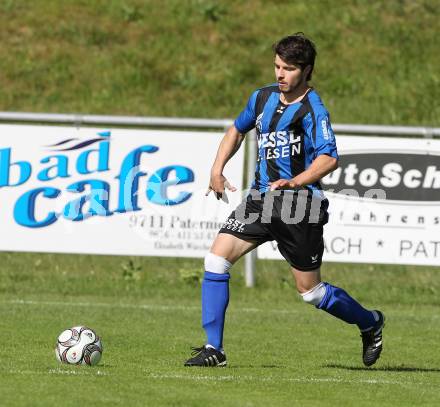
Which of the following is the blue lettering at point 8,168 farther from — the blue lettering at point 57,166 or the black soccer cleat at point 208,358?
the black soccer cleat at point 208,358

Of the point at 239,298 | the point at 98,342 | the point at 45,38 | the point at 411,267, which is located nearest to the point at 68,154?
the point at 239,298

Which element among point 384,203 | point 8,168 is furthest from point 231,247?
point 8,168

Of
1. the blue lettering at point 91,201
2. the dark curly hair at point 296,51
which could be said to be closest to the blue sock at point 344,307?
the dark curly hair at point 296,51

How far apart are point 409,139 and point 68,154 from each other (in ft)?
12.2

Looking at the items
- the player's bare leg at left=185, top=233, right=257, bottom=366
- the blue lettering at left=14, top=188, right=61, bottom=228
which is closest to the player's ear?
the player's bare leg at left=185, top=233, right=257, bottom=366

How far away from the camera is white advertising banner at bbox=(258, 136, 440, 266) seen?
13.0 metres

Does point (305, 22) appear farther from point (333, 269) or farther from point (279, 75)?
point (279, 75)

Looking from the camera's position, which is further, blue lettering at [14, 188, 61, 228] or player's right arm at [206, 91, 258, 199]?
blue lettering at [14, 188, 61, 228]

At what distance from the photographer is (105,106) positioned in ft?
59.6

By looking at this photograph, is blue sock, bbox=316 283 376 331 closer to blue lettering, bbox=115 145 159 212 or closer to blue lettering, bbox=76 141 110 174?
blue lettering, bbox=115 145 159 212

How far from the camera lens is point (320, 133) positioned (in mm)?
7816

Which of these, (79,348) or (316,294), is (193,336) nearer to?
(316,294)

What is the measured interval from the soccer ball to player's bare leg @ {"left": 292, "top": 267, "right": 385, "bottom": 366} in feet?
4.62

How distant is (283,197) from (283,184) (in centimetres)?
55
